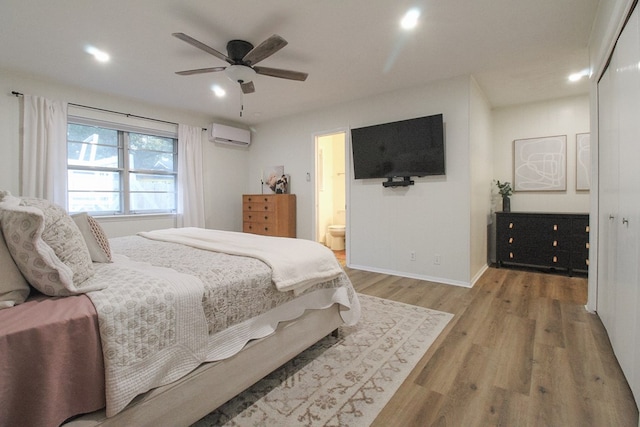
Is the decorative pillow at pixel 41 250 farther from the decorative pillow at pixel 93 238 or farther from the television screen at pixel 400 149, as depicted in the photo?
the television screen at pixel 400 149

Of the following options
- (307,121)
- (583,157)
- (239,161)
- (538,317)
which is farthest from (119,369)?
(583,157)

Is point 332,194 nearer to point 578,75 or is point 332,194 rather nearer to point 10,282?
point 578,75

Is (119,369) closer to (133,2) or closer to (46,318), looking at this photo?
(46,318)

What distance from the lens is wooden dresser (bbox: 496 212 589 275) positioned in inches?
146

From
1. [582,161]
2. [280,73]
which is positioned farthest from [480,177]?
[280,73]

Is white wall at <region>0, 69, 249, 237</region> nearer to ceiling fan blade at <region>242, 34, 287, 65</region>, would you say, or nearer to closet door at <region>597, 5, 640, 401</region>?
ceiling fan blade at <region>242, 34, 287, 65</region>

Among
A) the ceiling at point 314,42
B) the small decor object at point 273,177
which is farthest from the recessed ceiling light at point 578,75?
the small decor object at point 273,177

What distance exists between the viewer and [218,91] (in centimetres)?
372

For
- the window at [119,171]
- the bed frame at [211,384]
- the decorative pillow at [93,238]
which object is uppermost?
the window at [119,171]

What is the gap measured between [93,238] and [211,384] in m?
1.08

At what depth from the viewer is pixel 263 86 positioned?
3.59 meters

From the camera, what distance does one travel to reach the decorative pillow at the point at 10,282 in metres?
1.00

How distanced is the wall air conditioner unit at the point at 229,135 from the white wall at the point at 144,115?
0.42 feet

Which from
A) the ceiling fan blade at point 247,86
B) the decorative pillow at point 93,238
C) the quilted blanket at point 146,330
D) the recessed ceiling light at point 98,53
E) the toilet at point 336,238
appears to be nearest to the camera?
the quilted blanket at point 146,330
